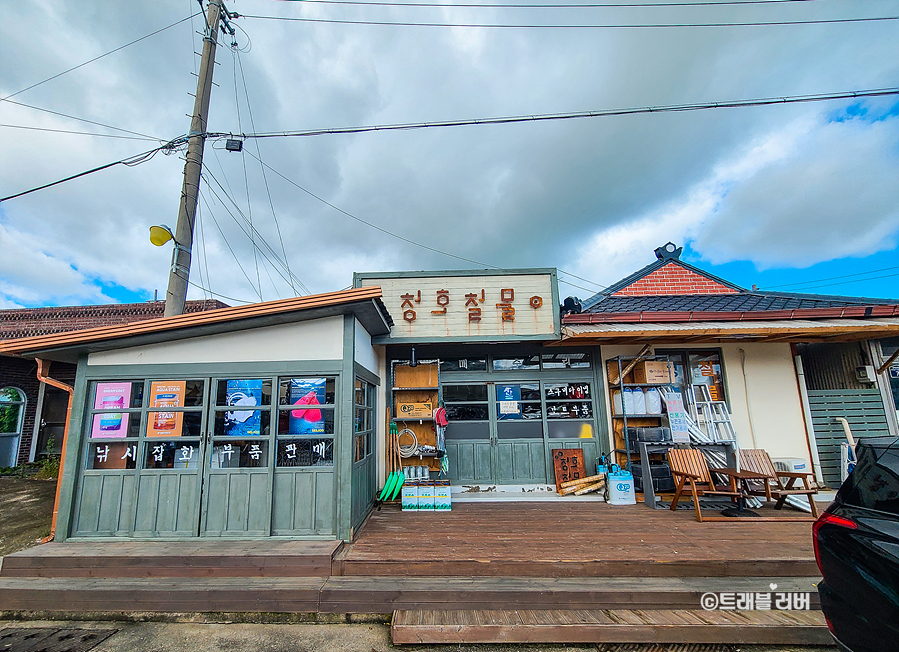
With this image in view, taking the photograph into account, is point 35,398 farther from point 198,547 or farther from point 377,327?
point 377,327

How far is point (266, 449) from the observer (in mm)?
4719

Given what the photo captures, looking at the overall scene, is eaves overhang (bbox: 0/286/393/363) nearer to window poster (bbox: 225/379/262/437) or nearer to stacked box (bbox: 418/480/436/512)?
window poster (bbox: 225/379/262/437)

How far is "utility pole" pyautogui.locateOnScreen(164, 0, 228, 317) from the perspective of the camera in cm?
582

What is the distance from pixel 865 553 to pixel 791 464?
4.97 meters

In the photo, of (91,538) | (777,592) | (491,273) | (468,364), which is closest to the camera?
(777,592)

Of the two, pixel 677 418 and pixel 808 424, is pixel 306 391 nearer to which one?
pixel 677 418

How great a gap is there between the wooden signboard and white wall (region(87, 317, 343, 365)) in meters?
4.01

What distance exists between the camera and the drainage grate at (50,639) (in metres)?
3.22

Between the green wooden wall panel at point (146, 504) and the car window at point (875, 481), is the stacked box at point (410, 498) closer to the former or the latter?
the green wooden wall panel at point (146, 504)

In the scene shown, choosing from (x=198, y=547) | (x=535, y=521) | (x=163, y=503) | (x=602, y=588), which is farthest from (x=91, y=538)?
(x=602, y=588)

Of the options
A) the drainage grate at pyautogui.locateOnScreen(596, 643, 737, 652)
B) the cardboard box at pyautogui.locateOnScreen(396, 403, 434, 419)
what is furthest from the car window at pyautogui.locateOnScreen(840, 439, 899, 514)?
the cardboard box at pyautogui.locateOnScreen(396, 403, 434, 419)

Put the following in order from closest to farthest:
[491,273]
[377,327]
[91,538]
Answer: [91,538]
[377,327]
[491,273]

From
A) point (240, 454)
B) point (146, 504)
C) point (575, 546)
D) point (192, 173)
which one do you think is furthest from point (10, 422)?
point (575, 546)

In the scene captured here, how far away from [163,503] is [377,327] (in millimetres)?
3237
